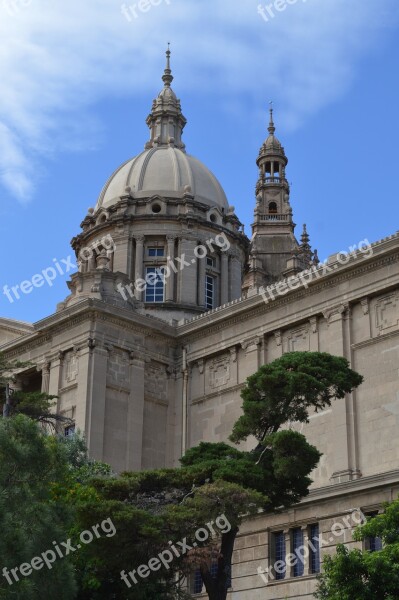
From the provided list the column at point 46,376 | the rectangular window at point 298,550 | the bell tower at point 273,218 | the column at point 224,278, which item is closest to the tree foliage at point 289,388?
the rectangular window at point 298,550

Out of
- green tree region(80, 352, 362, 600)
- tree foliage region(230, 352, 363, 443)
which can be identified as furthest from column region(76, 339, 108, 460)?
tree foliage region(230, 352, 363, 443)

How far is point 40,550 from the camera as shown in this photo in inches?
963

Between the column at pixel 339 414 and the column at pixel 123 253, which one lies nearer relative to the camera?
the column at pixel 339 414

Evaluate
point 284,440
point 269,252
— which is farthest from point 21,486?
point 269,252

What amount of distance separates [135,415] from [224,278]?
50.2 feet

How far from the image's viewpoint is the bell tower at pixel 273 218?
77.9m

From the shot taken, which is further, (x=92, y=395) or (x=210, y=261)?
(x=210, y=261)

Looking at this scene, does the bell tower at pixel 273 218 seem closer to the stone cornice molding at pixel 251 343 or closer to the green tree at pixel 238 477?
the stone cornice molding at pixel 251 343

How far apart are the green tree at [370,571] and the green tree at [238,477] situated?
4.03 meters

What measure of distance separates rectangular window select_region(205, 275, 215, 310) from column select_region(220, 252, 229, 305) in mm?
492

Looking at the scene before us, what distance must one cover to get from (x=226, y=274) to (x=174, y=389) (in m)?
12.7

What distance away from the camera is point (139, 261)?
199 feet

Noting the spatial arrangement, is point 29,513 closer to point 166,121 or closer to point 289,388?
point 289,388

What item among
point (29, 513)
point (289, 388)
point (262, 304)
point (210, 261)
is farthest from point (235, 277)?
point (29, 513)
